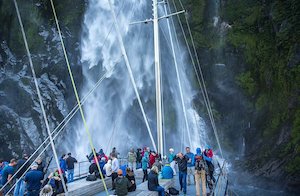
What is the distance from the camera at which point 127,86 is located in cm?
2984

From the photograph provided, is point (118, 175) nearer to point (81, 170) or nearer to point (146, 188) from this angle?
point (146, 188)

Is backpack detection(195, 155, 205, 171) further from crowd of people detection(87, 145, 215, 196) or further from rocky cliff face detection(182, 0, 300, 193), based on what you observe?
rocky cliff face detection(182, 0, 300, 193)

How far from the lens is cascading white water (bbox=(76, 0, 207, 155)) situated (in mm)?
28344

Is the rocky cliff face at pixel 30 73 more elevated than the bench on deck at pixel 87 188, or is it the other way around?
the rocky cliff face at pixel 30 73

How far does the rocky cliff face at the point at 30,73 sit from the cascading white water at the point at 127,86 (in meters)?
1.78

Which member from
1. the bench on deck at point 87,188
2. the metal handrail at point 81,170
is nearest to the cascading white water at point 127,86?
the metal handrail at point 81,170

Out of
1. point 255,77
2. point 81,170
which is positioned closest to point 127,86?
point 81,170

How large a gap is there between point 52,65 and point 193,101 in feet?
48.1

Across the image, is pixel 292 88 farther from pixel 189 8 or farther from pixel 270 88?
pixel 189 8

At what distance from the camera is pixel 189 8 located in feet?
104

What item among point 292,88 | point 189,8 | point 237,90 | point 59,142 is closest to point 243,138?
point 237,90

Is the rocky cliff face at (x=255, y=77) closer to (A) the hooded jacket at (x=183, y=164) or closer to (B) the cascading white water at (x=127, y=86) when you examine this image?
(B) the cascading white water at (x=127, y=86)

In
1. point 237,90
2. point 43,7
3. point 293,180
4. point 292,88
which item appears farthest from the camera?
point 43,7

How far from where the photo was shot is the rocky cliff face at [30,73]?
86.8 feet
